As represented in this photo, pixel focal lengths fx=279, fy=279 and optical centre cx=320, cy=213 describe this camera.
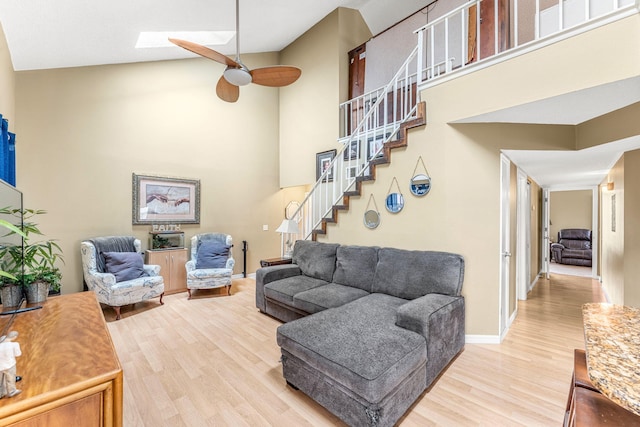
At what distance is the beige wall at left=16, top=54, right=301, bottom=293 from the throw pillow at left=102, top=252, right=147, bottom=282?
25.0 inches

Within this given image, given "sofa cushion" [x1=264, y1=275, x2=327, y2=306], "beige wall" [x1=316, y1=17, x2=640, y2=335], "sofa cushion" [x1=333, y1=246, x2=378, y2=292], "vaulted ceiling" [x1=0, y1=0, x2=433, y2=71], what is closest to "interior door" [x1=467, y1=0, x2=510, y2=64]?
"beige wall" [x1=316, y1=17, x2=640, y2=335]

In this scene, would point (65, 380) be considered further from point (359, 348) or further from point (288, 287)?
point (288, 287)

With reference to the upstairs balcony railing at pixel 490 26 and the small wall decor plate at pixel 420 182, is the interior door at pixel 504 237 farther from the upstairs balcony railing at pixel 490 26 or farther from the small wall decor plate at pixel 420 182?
the upstairs balcony railing at pixel 490 26

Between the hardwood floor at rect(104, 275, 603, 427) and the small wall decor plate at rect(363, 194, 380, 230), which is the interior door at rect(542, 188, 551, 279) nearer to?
the hardwood floor at rect(104, 275, 603, 427)

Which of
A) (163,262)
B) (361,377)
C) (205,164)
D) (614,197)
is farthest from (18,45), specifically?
(614,197)

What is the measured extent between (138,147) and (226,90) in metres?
2.26

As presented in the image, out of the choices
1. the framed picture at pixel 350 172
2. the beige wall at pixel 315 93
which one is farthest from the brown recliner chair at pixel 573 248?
the beige wall at pixel 315 93

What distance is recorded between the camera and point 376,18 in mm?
5680

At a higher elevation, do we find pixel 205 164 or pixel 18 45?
pixel 18 45

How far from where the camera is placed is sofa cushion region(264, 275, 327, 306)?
10.8ft

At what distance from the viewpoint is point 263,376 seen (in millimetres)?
2338

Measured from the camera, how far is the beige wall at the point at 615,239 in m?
3.40

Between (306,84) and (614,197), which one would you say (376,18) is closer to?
(306,84)

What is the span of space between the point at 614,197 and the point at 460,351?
3385 millimetres
